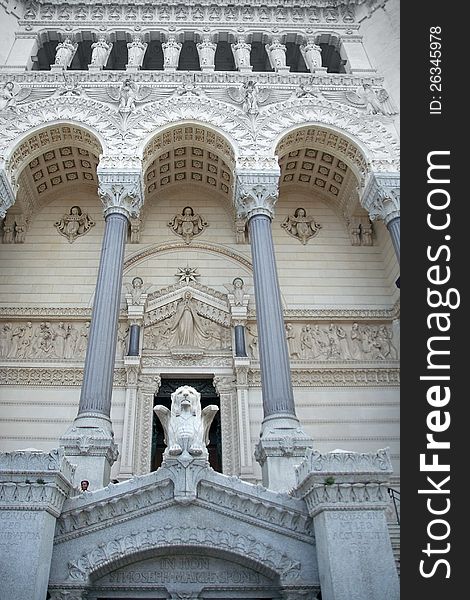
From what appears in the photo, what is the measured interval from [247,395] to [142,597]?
8.46 m

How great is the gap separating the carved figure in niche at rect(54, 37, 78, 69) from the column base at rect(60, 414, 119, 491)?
12204 mm

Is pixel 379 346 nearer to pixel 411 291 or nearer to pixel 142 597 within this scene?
pixel 411 291

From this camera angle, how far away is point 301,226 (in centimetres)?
1841

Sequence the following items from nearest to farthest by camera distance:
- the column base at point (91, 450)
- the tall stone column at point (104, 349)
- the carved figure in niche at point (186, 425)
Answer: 1. the carved figure in niche at point (186, 425)
2. the column base at point (91, 450)
3. the tall stone column at point (104, 349)

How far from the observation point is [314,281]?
17.5 meters

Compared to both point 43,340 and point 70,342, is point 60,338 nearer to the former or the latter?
point 70,342

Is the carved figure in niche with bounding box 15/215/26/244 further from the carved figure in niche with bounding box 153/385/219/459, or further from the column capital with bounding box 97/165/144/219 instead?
the carved figure in niche with bounding box 153/385/219/459

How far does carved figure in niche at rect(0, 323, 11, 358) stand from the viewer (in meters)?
15.8

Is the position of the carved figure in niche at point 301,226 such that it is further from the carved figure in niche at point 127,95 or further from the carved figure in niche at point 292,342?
the carved figure in niche at point 127,95

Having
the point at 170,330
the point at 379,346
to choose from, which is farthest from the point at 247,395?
the point at 379,346

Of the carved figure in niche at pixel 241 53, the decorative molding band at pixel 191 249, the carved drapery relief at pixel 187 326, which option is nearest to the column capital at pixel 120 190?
the decorative molding band at pixel 191 249

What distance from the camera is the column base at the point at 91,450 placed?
→ 1044 centimetres

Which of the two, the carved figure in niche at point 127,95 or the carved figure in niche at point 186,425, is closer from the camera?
the carved figure in niche at point 186,425

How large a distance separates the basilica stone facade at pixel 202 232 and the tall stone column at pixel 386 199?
0.06 meters
